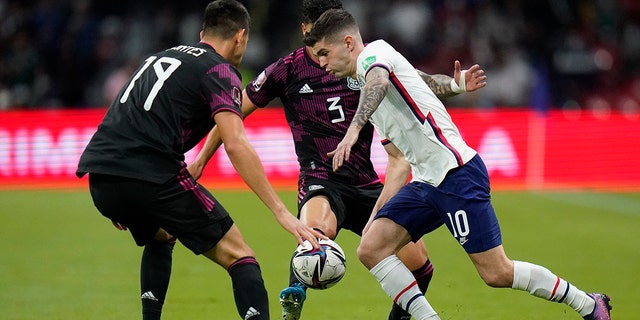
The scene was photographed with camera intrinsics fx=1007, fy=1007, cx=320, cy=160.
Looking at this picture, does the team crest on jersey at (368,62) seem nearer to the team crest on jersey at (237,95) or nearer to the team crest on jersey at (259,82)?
the team crest on jersey at (237,95)

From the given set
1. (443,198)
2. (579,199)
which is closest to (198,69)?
(443,198)

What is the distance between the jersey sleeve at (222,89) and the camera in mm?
5953

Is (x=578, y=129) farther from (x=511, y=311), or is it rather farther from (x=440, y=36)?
(x=511, y=311)

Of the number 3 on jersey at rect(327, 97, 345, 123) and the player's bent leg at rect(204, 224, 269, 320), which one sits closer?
the player's bent leg at rect(204, 224, 269, 320)

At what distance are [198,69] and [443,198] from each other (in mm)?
1764

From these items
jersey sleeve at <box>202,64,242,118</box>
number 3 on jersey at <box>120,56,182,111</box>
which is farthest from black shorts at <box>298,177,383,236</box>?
number 3 on jersey at <box>120,56,182,111</box>

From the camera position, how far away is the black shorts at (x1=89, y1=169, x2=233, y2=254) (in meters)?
6.06

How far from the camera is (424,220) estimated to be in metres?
6.62

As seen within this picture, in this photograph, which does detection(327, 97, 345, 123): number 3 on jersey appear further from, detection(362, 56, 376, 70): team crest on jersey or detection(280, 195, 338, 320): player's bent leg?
detection(362, 56, 376, 70): team crest on jersey

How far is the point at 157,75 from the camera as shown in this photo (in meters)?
6.19

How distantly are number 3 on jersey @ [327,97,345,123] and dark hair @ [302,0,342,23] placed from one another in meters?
0.64

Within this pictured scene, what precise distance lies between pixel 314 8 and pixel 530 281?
2.69m

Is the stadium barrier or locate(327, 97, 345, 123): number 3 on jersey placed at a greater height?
locate(327, 97, 345, 123): number 3 on jersey

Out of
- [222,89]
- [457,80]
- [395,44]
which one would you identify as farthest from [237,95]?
[395,44]
